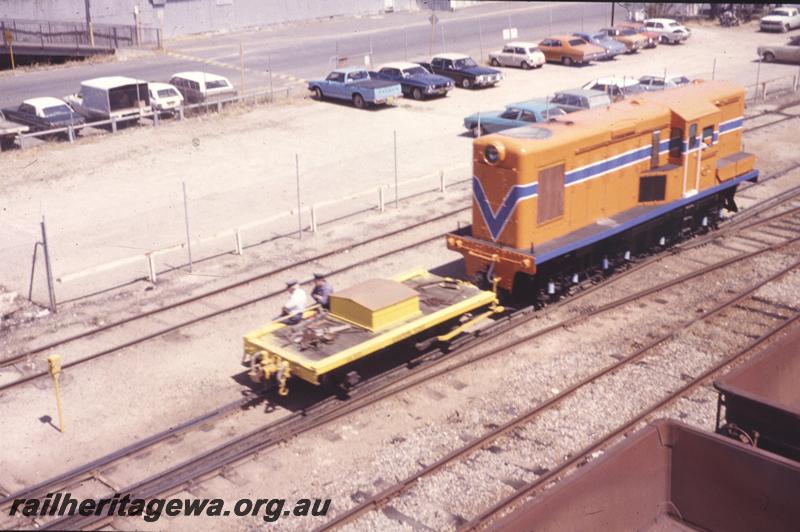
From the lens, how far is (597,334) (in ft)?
56.6

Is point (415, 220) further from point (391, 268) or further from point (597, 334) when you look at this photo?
point (597, 334)

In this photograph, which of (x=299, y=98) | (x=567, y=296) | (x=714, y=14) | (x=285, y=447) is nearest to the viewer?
(x=285, y=447)

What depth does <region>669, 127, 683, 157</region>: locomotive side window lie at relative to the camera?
20.3 meters

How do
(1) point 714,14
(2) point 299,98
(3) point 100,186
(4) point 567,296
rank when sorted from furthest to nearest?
(1) point 714,14 < (2) point 299,98 < (3) point 100,186 < (4) point 567,296

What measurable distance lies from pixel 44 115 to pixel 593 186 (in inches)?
910

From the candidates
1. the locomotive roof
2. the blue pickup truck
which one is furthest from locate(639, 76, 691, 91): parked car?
the locomotive roof

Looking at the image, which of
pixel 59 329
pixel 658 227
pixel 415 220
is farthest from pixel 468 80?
pixel 59 329

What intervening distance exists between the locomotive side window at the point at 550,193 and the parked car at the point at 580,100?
13.8 metres

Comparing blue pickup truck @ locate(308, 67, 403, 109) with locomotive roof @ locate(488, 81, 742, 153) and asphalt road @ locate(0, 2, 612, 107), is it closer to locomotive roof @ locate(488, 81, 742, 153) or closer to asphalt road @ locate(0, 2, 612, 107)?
asphalt road @ locate(0, 2, 612, 107)

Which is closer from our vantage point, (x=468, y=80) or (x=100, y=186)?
(x=100, y=186)

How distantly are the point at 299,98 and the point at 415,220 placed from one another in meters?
17.8

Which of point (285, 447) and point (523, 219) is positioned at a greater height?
point (523, 219)

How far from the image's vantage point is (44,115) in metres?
32.8

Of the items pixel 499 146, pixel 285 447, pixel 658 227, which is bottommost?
pixel 285 447
